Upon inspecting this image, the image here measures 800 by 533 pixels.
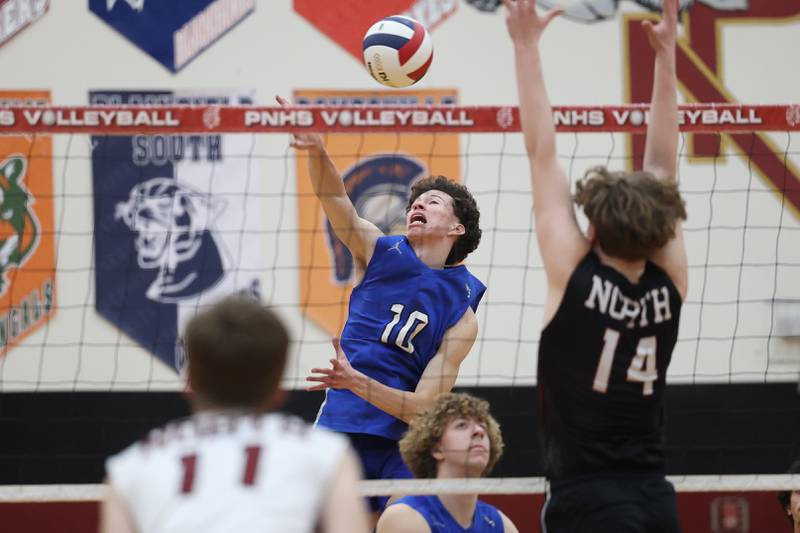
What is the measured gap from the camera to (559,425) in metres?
3.37

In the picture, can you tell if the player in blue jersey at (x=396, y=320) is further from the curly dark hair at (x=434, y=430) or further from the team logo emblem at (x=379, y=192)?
the team logo emblem at (x=379, y=192)

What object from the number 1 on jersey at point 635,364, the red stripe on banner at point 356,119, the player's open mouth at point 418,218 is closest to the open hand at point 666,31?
the number 1 on jersey at point 635,364

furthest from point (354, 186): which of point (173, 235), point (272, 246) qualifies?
point (173, 235)

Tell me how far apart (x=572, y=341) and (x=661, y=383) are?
0.32 meters

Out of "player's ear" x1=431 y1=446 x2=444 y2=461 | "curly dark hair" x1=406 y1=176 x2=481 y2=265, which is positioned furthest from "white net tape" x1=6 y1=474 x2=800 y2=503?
"curly dark hair" x1=406 y1=176 x2=481 y2=265

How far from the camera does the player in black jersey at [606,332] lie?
3.24 meters

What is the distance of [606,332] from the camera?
3270mm

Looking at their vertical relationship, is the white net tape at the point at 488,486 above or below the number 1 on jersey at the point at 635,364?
below

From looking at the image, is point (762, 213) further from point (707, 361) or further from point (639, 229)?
point (639, 229)

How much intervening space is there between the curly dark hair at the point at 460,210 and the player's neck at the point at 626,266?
252 cm

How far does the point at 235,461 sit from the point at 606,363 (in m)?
1.36

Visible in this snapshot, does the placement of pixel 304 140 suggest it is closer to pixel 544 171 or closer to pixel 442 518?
pixel 442 518

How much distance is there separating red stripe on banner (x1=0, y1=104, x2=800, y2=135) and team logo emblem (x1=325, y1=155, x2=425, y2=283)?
3491mm

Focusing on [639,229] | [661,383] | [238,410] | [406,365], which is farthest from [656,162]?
[406,365]
